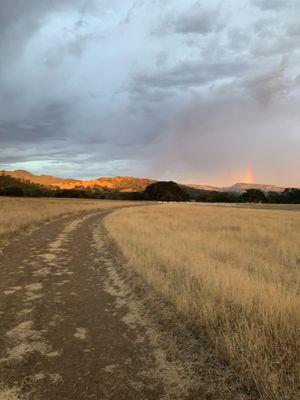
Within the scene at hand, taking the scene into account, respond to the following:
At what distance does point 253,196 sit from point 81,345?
138 metres

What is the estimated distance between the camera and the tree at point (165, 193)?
151625 millimetres

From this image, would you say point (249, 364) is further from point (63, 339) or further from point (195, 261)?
point (195, 261)

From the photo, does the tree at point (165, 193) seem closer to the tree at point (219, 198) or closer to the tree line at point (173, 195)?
the tree line at point (173, 195)

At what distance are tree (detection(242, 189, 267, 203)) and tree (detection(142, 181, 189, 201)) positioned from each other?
957 inches

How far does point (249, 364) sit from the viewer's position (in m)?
5.20

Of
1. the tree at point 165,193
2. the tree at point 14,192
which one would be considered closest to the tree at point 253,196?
the tree at point 165,193

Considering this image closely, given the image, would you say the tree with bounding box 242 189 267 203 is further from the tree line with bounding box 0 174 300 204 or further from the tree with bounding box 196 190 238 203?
the tree with bounding box 196 190 238 203

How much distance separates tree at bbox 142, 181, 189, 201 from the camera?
152 metres

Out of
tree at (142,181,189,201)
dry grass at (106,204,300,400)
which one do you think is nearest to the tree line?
tree at (142,181,189,201)

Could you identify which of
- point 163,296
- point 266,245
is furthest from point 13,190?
point 163,296

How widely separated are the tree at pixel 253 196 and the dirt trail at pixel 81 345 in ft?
430

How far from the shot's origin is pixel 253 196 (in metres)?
140

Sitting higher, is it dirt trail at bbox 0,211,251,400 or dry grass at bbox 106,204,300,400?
dry grass at bbox 106,204,300,400

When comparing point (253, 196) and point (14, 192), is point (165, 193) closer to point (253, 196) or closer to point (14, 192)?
point (253, 196)
